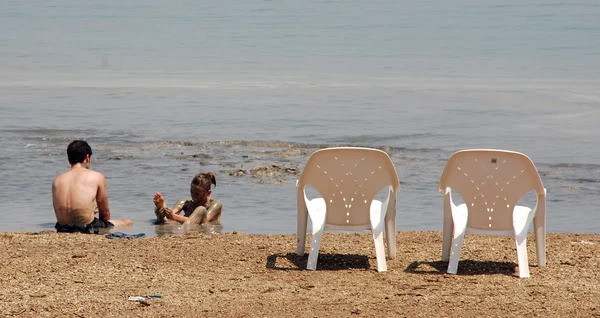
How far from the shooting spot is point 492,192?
677cm

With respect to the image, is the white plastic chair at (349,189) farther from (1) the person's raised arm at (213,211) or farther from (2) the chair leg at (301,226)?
(1) the person's raised arm at (213,211)

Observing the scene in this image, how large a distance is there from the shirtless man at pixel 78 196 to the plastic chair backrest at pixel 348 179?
2.62 meters

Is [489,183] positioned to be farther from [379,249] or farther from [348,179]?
[348,179]

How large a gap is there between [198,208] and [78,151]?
1567 millimetres

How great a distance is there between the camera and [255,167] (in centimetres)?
1334

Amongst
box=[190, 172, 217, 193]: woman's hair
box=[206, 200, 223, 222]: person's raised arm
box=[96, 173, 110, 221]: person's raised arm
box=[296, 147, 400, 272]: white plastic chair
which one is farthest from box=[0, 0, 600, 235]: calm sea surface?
box=[296, 147, 400, 272]: white plastic chair

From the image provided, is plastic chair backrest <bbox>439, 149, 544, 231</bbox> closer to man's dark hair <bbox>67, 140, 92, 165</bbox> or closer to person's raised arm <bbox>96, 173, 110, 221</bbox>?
person's raised arm <bbox>96, 173, 110, 221</bbox>

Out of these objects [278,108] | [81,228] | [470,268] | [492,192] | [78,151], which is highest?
[278,108]

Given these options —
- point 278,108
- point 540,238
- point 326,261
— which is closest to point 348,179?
point 326,261

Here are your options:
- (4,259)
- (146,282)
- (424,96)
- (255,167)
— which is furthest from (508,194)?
(424,96)

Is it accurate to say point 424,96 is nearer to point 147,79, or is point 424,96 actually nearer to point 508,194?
point 147,79

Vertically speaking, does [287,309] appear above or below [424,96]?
below

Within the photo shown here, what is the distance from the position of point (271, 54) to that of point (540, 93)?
14.2 meters

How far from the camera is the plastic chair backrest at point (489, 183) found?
22.0ft
